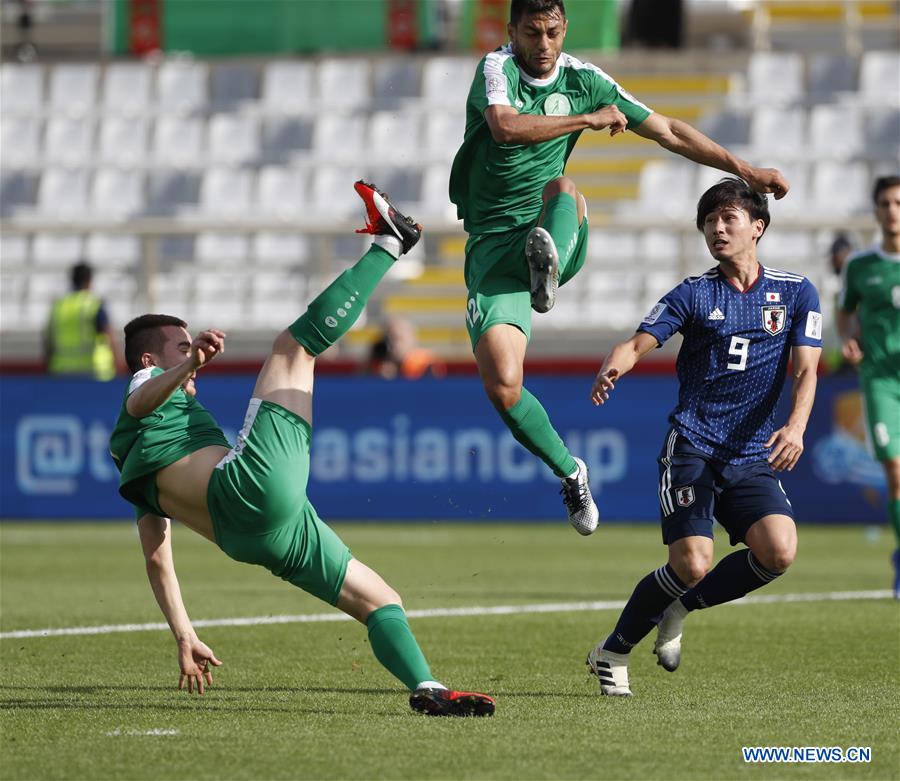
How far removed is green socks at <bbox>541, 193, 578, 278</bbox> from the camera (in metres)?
7.00

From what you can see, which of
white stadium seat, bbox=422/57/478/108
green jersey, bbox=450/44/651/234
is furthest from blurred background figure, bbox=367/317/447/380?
green jersey, bbox=450/44/651/234

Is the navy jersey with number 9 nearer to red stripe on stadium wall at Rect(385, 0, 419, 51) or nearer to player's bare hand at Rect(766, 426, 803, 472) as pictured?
player's bare hand at Rect(766, 426, 803, 472)

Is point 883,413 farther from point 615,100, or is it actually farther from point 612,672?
point 612,672

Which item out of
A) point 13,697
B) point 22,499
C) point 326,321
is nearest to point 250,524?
point 326,321

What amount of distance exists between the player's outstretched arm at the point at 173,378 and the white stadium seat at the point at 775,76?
65.5 ft

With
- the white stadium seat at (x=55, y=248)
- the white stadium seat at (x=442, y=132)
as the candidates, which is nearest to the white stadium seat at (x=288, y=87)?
the white stadium seat at (x=442, y=132)

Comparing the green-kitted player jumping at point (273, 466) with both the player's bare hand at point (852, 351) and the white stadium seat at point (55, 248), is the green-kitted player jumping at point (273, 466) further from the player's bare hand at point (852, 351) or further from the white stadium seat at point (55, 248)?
the white stadium seat at point (55, 248)

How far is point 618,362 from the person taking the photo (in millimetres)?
6246

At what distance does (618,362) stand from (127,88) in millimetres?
21790

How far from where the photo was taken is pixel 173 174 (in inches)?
976

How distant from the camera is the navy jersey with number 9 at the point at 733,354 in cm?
662

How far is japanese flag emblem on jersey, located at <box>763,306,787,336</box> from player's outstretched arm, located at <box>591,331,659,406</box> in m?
0.51

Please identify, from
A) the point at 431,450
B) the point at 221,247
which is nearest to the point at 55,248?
the point at 221,247

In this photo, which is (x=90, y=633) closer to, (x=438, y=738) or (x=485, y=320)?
(x=485, y=320)
